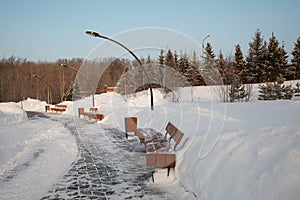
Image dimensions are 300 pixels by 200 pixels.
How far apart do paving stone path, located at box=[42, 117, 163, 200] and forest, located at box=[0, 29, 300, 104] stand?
22.3 ft

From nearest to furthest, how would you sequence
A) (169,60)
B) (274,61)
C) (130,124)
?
(130,124) < (169,60) < (274,61)

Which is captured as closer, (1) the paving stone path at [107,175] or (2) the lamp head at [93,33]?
(1) the paving stone path at [107,175]

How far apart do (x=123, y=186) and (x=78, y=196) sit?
0.79 m

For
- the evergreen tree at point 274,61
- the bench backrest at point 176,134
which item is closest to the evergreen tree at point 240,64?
the evergreen tree at point 274,61

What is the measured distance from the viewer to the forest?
1606 centimetres

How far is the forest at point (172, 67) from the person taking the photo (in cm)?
1606

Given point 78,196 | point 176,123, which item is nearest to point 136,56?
point 176,123

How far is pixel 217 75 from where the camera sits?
1842cm

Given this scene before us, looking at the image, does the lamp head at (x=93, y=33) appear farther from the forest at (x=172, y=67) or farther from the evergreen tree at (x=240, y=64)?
the evergreen tree at (x=240, y=64)

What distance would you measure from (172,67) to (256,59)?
13.4 meters

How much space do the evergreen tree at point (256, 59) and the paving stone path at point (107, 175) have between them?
2402cm

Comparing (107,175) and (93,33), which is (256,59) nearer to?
(93,33)

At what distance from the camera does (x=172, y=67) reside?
19500mm

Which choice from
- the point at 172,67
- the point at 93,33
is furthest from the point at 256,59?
the point at 93,33
